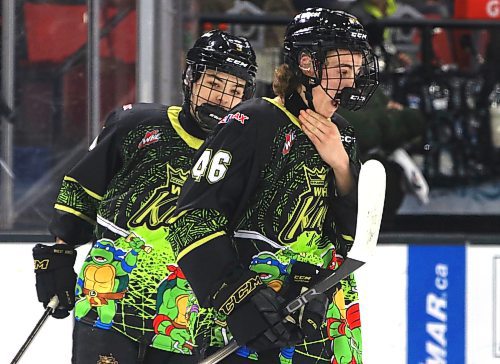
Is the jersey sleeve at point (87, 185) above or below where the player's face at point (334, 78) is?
below

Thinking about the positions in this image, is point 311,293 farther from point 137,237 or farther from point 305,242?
point 137,237

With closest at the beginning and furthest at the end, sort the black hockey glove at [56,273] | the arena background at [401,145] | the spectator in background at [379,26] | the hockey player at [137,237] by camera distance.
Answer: the hockey player at [137,237] → the black hockey glove at [56,273] → the arena background at [401,145] → the spectator in background at [379,26]

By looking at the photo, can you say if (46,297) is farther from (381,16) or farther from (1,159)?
(381,16)

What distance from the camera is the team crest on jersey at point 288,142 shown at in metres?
2.06

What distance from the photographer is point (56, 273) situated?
→ 291 centimetres

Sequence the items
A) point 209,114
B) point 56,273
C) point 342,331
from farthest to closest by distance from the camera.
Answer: point 56,273, point 209,114, point 342,331

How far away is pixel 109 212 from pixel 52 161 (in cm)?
161

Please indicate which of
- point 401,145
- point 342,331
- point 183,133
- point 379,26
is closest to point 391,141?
point 401,145

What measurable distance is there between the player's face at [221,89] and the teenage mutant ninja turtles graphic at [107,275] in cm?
35

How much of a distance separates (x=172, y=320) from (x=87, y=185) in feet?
1.14

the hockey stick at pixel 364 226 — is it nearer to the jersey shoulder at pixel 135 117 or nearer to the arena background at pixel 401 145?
the jersey shoulder at pixel 135 117

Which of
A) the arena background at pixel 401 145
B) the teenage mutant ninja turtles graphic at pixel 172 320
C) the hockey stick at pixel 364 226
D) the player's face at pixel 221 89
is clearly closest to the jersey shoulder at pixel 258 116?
the hockey stick at pixel 364 226

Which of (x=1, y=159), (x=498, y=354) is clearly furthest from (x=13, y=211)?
(x=498, y=354)

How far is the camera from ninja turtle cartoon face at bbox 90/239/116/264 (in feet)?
9.20
